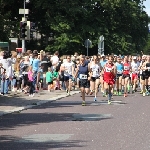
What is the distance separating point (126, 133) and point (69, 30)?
48.2 meters

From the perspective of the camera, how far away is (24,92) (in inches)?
1035

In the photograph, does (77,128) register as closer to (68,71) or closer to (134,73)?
(68,71)

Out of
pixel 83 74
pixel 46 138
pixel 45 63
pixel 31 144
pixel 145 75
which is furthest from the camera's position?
pixel 45 63

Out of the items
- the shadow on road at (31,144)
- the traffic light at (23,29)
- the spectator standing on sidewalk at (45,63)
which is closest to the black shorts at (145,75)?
the spectator standing on sidewalk at (45,63)

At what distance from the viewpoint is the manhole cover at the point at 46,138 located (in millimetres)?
12120

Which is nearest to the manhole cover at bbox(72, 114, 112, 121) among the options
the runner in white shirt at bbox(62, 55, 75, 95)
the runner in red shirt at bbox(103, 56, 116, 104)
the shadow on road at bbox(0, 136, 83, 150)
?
the shadow on road at bbox(0, 136, 83, 150)

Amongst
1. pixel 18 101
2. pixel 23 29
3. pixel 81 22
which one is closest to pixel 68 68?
pixel 23 29

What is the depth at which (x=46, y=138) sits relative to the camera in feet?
40.8

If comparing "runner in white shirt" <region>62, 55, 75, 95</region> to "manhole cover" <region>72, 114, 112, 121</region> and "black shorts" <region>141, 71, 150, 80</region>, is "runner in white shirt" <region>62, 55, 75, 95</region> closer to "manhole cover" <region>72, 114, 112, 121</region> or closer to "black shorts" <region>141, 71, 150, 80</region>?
"black shorts" <region>141, 71, 150, 80</region>

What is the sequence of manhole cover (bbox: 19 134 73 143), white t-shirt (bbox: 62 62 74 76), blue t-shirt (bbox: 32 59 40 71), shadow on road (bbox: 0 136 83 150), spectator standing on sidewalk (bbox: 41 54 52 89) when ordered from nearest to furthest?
shadow on road (bbox: 0 136 83 150)
manhole cover (bbox: 19 134 73 143)
blue t-shirt (bbox: 32 59 40 71)
white t-shirt (bbox: 62 62 74 76)
spectator standing on sidewalk (bbox: 41 54 52 89)

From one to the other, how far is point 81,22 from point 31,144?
51.7 m

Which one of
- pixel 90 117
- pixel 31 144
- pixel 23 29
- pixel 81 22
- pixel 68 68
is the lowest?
pixel 31 144

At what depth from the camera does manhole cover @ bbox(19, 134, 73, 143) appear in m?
12.1

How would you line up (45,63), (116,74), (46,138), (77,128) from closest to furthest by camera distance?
(46,138)
(77,128)
(116,74)
(45,63)
